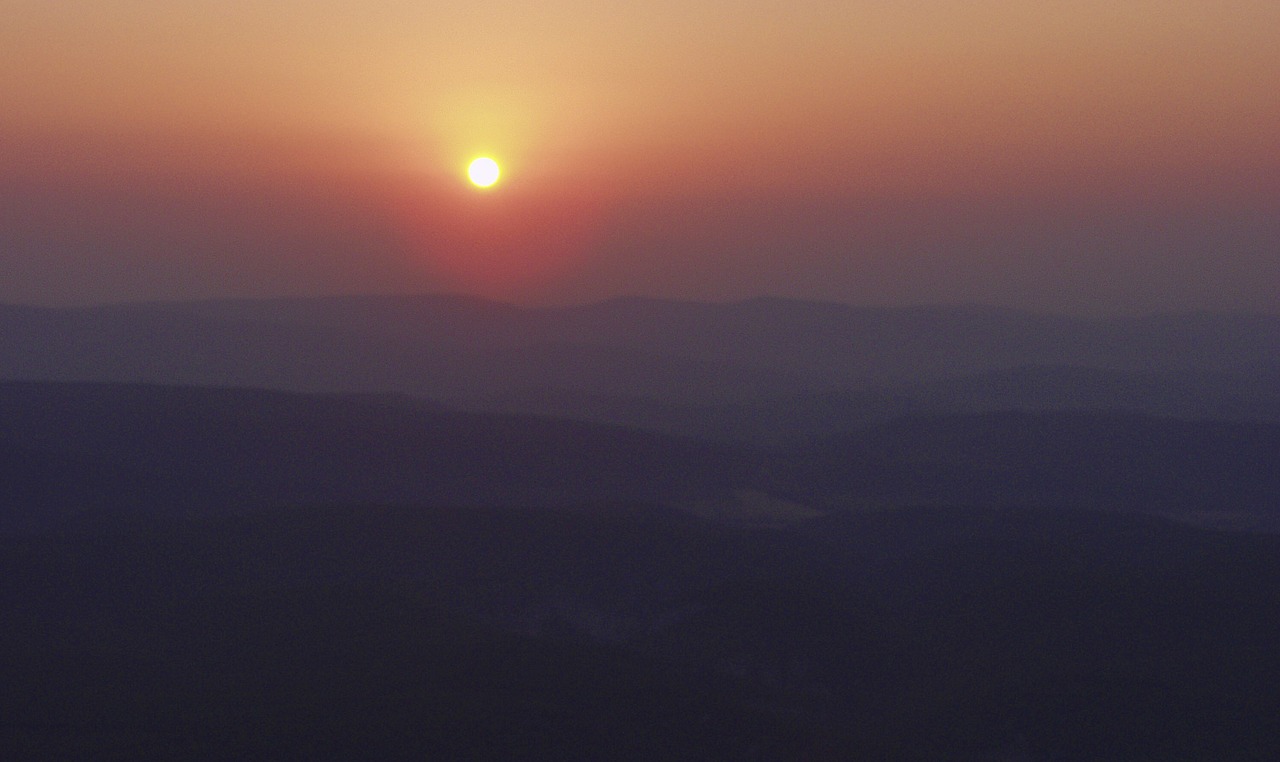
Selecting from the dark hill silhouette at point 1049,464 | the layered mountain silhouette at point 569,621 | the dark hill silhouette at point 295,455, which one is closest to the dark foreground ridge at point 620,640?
the layered mountain silhouette at point 569,621

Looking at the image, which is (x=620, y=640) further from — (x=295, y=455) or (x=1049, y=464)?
(x=1049, y=464)

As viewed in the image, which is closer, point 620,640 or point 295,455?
point 620,640

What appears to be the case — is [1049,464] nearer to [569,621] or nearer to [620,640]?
[569,621]

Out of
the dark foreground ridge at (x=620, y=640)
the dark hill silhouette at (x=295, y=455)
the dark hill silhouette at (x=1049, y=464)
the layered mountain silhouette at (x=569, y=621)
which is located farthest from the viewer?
the dark hill silhouette at (x=1049, y=464)

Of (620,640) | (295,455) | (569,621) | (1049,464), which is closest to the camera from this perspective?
(620,640)

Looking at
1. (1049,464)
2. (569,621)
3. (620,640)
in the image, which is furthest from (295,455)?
(1049,464)

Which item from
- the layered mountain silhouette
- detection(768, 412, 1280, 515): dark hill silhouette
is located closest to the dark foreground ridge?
the layered mountain silhouette

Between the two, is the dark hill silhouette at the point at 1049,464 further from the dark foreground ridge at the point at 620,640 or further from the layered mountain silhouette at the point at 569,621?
the dark foreground ridge at the point at 620,640

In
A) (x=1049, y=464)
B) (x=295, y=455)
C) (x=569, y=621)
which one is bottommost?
(x=569, y=621)

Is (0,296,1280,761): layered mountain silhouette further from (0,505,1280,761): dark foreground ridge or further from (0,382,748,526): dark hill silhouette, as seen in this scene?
(0,382,748,526): dark hill silhouette

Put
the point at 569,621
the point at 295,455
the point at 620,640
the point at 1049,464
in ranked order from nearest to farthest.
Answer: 1. the point at 620,640
2. the point at 569,621
3. the point at 295,455
4. the point at 1049,464

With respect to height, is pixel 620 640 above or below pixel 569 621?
below

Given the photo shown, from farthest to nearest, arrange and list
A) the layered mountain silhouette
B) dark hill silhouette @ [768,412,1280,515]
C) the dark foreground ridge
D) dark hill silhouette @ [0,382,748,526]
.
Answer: dark hill silhouette @ [768,412,1280,515]
dark hill silhouette @ [0,382,748,526]
the layered mountain silhouette
the dark foreground ridge

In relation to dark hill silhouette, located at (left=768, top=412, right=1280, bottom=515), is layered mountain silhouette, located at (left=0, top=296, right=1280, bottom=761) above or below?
below
